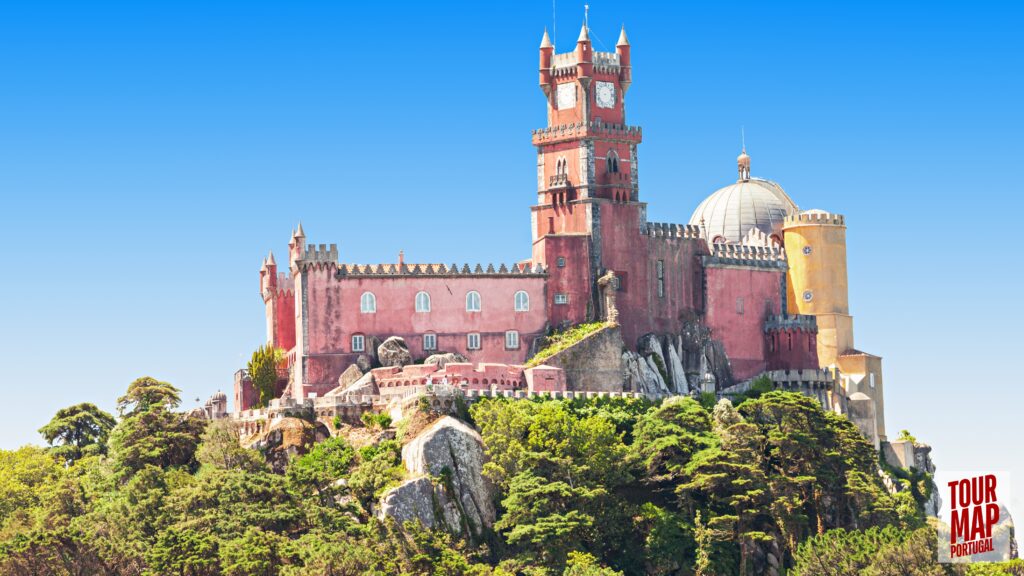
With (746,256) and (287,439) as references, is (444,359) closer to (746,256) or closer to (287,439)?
(287,439)

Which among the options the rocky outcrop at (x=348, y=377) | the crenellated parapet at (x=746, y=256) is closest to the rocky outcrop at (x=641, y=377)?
the crenellated parapet at (x=746, y=256)

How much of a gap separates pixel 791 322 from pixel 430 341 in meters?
25.0

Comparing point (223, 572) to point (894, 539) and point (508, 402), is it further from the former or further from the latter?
point (894, 539)

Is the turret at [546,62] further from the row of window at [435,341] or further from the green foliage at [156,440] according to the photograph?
the green foliage at [156,440]

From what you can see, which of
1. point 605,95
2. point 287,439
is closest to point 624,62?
point 605,95

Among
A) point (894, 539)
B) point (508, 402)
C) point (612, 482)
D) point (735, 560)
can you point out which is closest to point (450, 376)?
point (508, 402)

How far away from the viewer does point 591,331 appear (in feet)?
422

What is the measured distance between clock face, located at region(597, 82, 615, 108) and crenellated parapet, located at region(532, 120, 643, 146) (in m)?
1.47

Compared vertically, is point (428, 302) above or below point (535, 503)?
above

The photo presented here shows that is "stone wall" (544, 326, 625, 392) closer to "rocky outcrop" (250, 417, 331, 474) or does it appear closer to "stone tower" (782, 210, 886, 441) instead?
"rocky outcrop" (250, 417, 331, 474)

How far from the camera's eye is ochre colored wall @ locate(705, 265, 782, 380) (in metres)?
136

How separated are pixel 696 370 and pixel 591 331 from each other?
9.09m

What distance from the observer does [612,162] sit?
13425cm

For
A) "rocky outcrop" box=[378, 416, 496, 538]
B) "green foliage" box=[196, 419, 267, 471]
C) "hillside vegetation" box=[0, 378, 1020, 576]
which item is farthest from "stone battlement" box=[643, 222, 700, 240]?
"green foliage" box=[196, 419, 267, 471]
